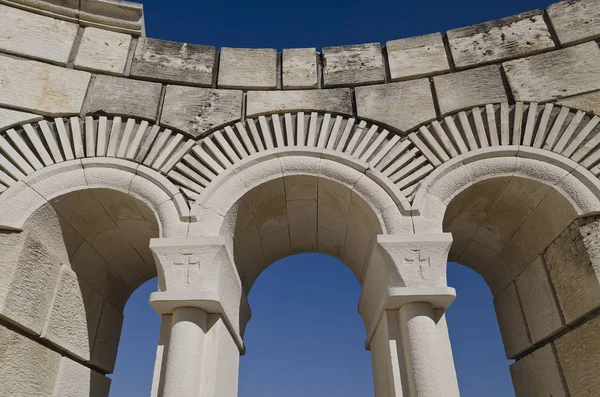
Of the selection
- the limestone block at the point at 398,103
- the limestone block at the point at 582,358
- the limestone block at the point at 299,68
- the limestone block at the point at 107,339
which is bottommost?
the limestone block at the point at 582,358

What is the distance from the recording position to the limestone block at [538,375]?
3.38 meters

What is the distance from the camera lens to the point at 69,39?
4262 millimetres

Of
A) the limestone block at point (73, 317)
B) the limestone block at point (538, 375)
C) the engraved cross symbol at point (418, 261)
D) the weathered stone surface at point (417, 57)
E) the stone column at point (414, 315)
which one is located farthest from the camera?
the weathered stone surface at point (417, 57)

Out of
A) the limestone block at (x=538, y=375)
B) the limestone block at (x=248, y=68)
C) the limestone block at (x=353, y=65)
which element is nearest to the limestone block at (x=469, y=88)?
the limestone block at (x=353, y=65)

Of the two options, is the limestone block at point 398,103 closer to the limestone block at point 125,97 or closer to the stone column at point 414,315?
the stone column at point 414,315

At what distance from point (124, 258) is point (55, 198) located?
3.53ft

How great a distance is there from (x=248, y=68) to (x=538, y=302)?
3.42 meters

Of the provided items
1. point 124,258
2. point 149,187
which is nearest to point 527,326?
point 149,187

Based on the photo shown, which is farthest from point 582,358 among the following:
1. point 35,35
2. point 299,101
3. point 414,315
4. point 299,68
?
point 35,35

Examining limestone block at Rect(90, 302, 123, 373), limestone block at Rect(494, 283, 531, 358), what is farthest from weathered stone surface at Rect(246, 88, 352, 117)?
limestone block at Rect(90, 302, 123, 373)

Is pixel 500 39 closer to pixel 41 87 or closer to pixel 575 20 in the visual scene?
pixel 575 20

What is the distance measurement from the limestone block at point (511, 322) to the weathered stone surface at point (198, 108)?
3.09 metres

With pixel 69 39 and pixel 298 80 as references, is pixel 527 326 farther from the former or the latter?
pixel 69 39

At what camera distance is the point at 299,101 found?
159 inches
